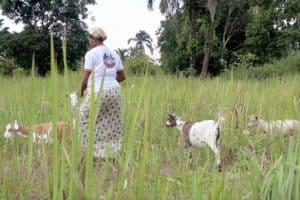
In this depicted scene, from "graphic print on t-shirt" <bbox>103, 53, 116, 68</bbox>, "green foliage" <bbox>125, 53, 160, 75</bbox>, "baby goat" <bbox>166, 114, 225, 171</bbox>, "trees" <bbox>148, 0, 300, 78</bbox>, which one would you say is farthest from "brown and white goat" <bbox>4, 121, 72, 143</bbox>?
"trees" <bbox>148, 0, 300, 78</bbox>

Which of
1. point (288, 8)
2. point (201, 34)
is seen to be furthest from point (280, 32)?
point (201, 34)

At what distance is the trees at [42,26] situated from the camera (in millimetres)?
19953

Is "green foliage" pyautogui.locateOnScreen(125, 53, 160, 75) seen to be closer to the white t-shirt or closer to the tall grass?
the tall grass

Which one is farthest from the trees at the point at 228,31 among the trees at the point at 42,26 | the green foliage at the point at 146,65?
the green foliage at the point at 146,65

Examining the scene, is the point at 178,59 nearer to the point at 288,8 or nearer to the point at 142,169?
the point at 288,8

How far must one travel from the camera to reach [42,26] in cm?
2130

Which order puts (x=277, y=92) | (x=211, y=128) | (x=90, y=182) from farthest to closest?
(x=277, y=92)
(x=211, y=128)
(x=90, y=182)

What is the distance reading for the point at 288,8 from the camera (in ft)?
69.3

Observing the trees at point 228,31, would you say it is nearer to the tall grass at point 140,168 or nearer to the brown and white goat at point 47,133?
the brown and white goat at point 47,133

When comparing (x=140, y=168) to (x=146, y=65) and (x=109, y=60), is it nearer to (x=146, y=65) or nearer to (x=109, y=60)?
(x=146, y=65)

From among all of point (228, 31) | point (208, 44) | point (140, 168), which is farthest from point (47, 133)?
point (228, 31)

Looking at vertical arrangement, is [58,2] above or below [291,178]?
above

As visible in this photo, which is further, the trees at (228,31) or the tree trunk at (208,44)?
the trees at (228,31)

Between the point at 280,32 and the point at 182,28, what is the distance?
15.9 ft
